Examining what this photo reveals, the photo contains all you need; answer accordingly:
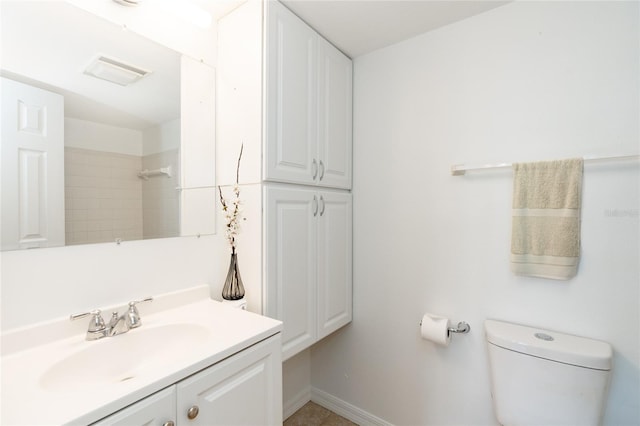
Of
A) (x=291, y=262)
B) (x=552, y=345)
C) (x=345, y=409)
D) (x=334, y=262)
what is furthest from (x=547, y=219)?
(x=345, y=409)

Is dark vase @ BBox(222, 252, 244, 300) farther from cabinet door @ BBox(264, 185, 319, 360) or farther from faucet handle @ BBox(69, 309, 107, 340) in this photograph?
faucet handle @ BBox(69, 309, 107, 340)

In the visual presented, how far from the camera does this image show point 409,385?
1.56 metres

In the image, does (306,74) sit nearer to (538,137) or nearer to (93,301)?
(538,137)

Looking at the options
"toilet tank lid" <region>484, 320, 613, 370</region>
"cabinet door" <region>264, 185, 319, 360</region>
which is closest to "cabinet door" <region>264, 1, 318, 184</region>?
"cabinet door" <region>264, 185, 319, 360</region>

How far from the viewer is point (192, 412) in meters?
0.75

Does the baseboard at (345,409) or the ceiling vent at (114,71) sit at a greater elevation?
the ceiling vent at (114,71)

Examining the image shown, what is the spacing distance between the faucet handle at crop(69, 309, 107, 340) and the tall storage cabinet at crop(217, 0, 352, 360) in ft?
1.83

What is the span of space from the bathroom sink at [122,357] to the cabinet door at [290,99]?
27.3 inches

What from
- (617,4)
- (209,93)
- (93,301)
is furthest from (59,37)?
(617,4)

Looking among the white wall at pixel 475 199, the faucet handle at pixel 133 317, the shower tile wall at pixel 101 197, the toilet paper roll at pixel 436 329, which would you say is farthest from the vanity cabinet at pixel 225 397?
the white wall at pixel 475 199

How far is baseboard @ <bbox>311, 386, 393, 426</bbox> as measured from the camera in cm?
167

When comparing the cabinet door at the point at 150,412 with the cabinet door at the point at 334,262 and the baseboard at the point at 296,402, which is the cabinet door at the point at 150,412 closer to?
the cabinet door at the point at 334,262

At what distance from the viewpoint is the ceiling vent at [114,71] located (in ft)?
3.41

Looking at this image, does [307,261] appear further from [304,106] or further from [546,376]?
[546,376]
